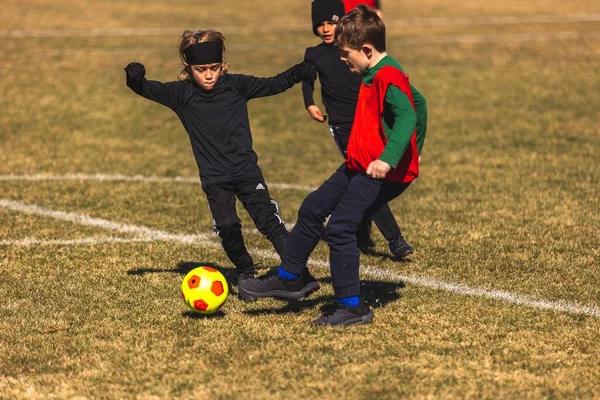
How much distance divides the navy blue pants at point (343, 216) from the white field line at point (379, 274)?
1.23 metres

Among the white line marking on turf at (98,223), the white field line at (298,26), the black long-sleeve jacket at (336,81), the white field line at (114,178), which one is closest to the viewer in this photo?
the black long-sleeve jacket at (336,81)

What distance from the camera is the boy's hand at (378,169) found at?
18.1 ft

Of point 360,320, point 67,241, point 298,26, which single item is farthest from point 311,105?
point 298,26

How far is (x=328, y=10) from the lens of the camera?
772 cm

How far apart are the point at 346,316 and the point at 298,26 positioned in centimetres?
1839

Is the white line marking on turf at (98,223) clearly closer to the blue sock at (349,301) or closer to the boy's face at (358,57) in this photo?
the blue sock at (349,301)

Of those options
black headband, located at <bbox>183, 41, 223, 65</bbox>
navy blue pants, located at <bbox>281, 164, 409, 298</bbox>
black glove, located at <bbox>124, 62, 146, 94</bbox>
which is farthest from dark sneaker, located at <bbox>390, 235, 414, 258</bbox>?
black glove, located at <bbox>124, 62, 146, 94</bbox>

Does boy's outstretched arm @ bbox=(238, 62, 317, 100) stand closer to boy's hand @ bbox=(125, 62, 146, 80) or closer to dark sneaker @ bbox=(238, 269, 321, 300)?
boy's hand @ bbox=(125, 62, 146, 80)

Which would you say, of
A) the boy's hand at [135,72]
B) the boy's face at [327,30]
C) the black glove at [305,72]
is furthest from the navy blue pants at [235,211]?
the boy's face at [327,30]

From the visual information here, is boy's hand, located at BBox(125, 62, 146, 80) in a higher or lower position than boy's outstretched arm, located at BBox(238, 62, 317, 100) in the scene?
higher

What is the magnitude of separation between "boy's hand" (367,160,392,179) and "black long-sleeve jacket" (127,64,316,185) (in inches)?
53.6

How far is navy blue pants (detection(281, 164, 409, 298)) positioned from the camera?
5.87m

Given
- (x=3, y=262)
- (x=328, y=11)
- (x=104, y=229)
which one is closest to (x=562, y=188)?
(x=328, y=11)

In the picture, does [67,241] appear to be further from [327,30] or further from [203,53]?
[327,30]
